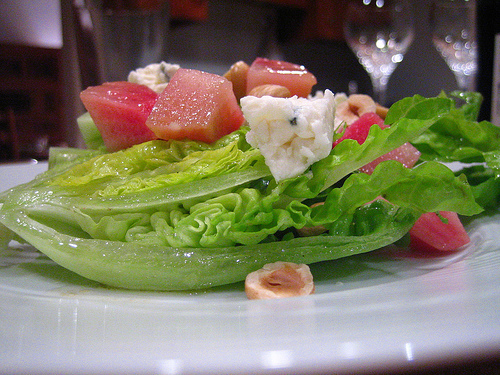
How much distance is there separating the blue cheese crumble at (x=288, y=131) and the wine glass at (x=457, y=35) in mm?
2999

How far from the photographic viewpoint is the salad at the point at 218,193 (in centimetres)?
112

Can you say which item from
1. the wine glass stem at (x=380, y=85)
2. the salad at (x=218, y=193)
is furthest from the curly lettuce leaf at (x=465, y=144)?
the wine glass stem at (x=380, y=85)

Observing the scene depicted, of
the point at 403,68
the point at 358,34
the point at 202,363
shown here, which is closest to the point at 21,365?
the point at 202,363

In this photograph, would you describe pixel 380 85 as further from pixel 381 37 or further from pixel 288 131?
pixel 288 131

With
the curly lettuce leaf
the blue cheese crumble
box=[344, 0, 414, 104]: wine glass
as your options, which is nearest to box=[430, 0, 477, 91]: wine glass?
box=[344, 0, 414, 104]: wine glass

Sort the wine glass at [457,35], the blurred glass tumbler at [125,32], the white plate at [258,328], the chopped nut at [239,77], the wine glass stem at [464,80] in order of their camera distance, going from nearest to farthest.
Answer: the white plate at [258,328], the chopped nut at [239,77], the blurred glass tumbler at [125,32], the wine glass at [457,35], the wine glass stem at [464,80]

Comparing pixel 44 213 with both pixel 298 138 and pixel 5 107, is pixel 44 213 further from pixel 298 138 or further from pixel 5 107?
pixel 5 107

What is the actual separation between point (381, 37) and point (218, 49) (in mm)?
3972

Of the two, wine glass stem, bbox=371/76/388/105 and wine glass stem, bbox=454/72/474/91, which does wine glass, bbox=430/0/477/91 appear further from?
wine glass stem, bbox=371/76/388/105

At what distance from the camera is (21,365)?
0.57m

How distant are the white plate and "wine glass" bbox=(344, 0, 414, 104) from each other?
3.44 meters

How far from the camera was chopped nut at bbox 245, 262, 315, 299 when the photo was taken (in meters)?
1.00

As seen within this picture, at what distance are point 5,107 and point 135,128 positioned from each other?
31.6 feet

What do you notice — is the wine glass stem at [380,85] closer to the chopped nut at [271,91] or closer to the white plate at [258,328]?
the chopped nut at [271,91]
